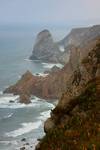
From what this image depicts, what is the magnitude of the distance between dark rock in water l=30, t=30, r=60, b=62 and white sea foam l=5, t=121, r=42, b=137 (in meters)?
100

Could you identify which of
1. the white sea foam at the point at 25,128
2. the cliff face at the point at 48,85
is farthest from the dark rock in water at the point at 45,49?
the white sea foam at the point at 25,128

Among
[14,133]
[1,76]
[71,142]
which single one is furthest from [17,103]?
[71,142]

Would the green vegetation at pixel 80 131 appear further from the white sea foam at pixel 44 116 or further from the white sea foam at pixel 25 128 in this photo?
the white sea foam at pixel 44 116

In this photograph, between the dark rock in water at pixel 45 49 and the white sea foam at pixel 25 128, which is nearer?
the white sea foam at pixel 25 128

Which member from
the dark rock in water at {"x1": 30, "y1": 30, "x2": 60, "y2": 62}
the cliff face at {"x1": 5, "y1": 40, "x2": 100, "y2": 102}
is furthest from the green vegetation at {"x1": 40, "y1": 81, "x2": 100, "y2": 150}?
the dark rock in water at {"x1": 30, "y1": 30, "x2": 60, "y2": 62}

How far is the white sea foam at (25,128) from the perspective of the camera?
6968 centimetres

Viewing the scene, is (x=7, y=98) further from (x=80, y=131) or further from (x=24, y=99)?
(x=80, y=131)

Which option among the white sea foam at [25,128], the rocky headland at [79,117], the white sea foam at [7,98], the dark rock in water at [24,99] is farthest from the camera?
the white sea foam at [7,98]

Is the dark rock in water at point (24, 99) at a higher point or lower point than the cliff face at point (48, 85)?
lower

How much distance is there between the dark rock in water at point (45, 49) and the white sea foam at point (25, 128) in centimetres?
10017

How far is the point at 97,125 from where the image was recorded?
2159cm

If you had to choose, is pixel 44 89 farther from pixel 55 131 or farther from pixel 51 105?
pixel 55 131

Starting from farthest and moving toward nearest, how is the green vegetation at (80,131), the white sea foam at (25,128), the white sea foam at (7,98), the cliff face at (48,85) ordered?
1. the cliff face at (48,85)
2. the white sea foam at (7,98)
3. the white sea foam at (25,128)
4. the green vegetation at (80,131)

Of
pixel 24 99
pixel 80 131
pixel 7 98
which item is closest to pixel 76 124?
pixel 80 131
